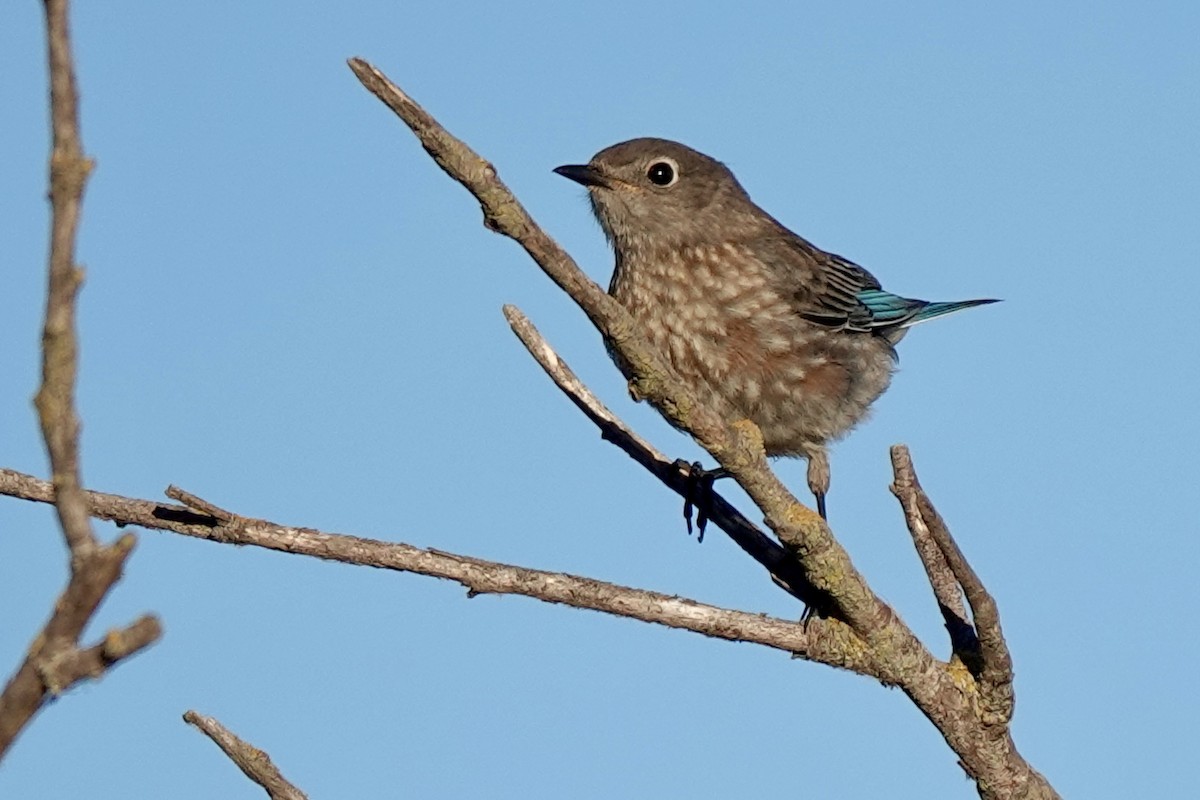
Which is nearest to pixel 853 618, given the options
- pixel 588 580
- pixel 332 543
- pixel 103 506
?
pixel 588 580

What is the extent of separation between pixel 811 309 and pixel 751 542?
3356 millimetres

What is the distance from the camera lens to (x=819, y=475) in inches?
423

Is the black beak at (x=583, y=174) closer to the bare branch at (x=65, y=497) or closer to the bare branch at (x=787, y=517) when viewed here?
the bare branch at (x=787, y=517)

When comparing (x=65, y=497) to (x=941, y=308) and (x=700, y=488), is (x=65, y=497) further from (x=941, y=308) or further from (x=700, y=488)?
(x=941, y=308)

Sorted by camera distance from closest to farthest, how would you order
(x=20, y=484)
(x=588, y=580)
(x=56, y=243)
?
1. (x=56, y=243)
2. (x=20, y=484)
3. (x=588, y=580)

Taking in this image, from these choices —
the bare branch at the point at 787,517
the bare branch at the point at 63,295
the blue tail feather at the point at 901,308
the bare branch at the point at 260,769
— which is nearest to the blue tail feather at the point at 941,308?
the blue tail feather at the point at 901,308

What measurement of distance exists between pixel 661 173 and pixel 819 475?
2608mm

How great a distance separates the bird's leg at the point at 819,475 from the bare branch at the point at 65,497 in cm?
863

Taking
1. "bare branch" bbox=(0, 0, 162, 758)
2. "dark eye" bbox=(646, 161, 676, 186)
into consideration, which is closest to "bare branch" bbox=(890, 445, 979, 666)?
"bare branch" bbox=(0, 0, 162, 758)

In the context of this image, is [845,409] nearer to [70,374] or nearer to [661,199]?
[661,199]

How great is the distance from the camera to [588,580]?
276 inches

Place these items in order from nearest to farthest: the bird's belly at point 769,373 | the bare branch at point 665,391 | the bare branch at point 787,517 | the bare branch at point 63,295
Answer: the bare branch at point 63,295
the bare branch at point 665,391
the bare branch at point 787,517
the bird's belly at point 769,373

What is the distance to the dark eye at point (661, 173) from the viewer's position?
11.4m

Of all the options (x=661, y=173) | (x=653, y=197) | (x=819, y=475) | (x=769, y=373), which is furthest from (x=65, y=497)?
(x=661, y=173)
